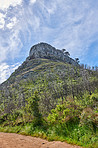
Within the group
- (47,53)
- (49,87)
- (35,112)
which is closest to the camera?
(35,112)

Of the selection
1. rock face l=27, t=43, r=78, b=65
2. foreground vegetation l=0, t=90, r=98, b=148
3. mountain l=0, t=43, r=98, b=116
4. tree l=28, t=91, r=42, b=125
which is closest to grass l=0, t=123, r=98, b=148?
foreground vegetation l=0, t=90, r=98, b=148

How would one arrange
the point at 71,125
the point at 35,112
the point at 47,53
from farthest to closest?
1. the point at 47,53
2. the point at 35,112
3. the point at 71,125

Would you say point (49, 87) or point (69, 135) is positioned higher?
point (49, 87)

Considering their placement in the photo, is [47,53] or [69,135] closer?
[69,135]

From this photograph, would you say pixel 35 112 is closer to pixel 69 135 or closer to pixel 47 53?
pixel 69 135

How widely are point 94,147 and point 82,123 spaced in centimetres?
179

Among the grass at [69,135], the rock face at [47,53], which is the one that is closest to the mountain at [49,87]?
the grass at [69,135]

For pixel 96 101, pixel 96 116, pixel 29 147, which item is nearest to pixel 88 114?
pixel 96 116

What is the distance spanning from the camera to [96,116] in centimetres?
732

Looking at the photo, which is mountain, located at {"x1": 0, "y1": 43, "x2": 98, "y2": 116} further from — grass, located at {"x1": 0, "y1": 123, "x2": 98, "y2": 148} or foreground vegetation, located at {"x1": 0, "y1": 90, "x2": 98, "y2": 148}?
grass, located at {"x1": 0, "y1": 123, "x2": 98, "y2": 148}

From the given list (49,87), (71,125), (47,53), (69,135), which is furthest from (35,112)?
(47,53)

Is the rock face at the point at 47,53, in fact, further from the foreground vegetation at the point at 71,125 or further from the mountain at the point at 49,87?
the foreground vegetation at the point at 71,125

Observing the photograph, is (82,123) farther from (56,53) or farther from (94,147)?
(56,53)

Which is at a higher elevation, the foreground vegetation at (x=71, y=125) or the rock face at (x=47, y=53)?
the rock face at (x=47, y=53)
